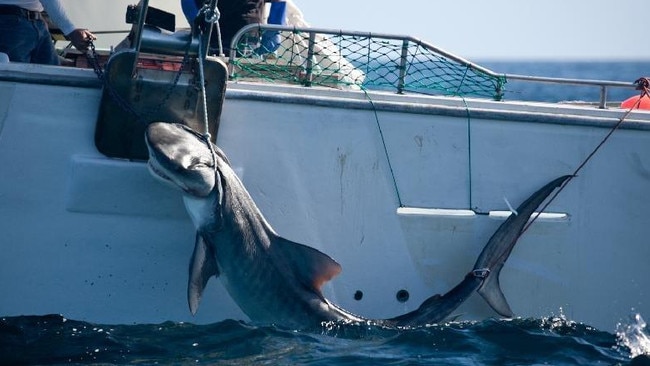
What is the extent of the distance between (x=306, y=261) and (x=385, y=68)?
1.55 m

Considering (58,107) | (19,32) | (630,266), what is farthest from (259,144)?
(630,266)

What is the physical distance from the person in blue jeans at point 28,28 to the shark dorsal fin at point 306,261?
65.8 inches

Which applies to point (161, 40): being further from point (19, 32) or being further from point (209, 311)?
point (209, 311)

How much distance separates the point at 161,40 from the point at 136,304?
1544 mm

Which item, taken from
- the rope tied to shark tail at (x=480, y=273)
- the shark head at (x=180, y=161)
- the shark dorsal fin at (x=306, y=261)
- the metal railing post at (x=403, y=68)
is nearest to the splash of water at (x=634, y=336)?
the rope tied to shark tail at (x=480, y=273)

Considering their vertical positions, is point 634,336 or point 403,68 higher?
point 403,68

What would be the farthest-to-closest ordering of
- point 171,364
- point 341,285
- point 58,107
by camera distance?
point 341,285
point 58,107
point 171,364

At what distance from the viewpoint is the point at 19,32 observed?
6.47 meters

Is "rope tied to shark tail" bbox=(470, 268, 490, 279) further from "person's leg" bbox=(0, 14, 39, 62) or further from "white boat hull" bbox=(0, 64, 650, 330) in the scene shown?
"person's leg" bbox=(0, 14, 39, 62)

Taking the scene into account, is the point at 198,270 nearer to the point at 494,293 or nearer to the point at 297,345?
the point at 297,345

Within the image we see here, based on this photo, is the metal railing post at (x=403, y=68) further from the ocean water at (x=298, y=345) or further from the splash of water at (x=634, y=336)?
the splash of water at (x=634, y=336)

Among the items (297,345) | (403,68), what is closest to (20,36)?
(403,68)

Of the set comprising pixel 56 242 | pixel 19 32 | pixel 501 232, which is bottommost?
pixel 56 242

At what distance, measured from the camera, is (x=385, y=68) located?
6930 millimetres
